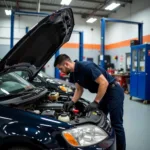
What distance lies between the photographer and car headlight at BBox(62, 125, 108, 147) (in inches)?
60.3

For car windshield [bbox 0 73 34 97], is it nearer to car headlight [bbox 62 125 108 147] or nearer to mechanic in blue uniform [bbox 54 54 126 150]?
mechanic in blue uniform [bbox 54 54 126 150]

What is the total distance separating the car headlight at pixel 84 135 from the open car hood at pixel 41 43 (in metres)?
0.82

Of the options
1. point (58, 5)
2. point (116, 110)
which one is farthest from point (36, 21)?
point (116, 110)

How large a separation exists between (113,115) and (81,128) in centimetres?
97

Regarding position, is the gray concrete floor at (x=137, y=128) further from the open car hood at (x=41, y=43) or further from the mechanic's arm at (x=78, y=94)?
the open car hood at (x=41, y=43)

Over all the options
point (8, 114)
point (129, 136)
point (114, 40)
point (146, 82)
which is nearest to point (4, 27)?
point (114, 40)

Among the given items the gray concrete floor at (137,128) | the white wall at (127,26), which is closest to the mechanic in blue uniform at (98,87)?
the gray concrete floor at (137,128)

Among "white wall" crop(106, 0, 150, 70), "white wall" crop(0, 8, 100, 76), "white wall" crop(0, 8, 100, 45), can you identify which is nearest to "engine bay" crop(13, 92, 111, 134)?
"white wall" crop(106, 0, 150, 70)

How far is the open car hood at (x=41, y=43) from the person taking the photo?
1860 millimetres

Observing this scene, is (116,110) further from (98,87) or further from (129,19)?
(129,19)

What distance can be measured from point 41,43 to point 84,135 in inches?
48.4

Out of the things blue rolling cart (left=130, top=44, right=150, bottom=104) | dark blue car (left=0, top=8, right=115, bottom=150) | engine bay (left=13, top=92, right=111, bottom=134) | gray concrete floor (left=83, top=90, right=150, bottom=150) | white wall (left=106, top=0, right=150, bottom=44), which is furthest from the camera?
white wall (left=106, top=0, right=150, bottom=44)

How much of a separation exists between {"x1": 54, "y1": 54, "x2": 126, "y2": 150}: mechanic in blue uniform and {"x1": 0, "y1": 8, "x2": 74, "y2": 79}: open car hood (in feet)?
0.94

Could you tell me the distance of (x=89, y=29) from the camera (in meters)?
15.0
